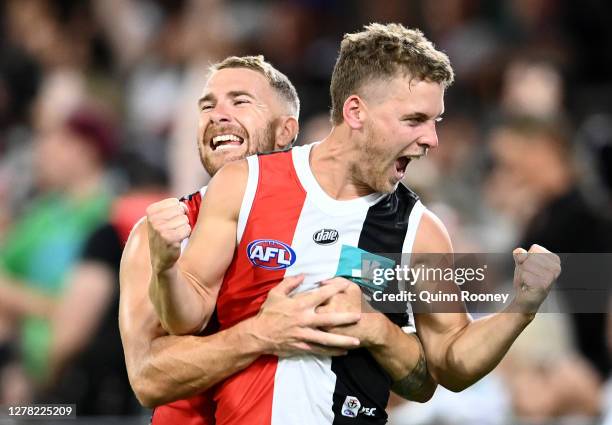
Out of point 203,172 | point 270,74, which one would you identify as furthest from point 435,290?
point 203,172

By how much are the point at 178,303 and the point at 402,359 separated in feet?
2.54

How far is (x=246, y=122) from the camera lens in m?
4.45

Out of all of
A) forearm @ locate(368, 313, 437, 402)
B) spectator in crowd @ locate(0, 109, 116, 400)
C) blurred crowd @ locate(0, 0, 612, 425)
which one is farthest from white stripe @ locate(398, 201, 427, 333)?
spectator in crowd @ locate(0, 109, 116, 400)

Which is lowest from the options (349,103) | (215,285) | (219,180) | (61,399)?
(61,399)

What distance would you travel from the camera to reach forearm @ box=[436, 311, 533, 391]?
3.84 meters

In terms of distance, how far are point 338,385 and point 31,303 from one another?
3919 millimetres

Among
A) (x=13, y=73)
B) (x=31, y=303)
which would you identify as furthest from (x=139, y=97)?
(x=31, y=303)

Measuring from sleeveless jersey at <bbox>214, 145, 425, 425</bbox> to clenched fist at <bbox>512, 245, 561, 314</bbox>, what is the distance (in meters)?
0.38

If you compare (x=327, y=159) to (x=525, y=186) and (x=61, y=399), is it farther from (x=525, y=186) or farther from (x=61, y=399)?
(x=525, y=186)

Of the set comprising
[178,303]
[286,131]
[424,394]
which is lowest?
[424,394]

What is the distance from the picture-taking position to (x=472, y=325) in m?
3.96

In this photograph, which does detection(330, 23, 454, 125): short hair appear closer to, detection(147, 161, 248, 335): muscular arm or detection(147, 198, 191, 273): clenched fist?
detection(147, 161, 248, 335): muscular arm

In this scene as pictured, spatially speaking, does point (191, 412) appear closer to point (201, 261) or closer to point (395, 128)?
point (201, 261)

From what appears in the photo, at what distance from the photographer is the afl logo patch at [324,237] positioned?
3.91m
